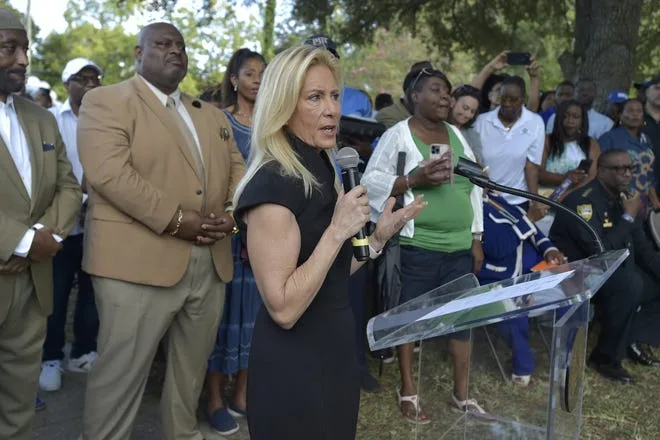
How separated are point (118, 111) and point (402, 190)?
1.70 metres

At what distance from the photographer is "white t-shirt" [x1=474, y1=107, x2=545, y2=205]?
18.3 ft

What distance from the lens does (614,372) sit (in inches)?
205

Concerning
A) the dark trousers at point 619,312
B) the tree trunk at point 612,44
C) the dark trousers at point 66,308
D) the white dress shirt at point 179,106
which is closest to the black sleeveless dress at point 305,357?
the white dress shirt at point 179,106

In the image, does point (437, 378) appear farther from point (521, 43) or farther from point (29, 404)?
point (521, 43)

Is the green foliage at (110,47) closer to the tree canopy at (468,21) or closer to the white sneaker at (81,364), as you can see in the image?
the tree canopy at (468,21)

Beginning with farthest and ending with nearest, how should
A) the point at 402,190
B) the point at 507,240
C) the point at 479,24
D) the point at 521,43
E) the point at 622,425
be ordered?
the point at 521,43 < the point at 479,24 < the point at 507,240 < the point at 622,425 < the point at 402,190

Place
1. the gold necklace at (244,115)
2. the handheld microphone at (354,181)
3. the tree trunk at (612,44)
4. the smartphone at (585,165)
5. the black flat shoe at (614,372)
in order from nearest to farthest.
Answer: the handheld microphone at (354,181) < the gold necklace at (244,115) < the black flat shoe at (614,372) < the smartphone at (585,165) < the tree trunk at (612,44)

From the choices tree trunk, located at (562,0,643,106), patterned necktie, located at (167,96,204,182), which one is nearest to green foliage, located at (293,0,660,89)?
tree trunk, located at (562,0,643,106)

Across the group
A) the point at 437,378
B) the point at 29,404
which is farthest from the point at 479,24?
the point at 29,404

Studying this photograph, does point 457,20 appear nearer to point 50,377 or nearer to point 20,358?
point 50,377

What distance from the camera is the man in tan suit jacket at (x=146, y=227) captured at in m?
3.24

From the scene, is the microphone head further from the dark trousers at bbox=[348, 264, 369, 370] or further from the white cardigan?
the dark trousers at bbox=[348, 264, 369, 370]

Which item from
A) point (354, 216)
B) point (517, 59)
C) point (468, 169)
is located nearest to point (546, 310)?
point (354, 216)

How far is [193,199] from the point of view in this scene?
3.44m
